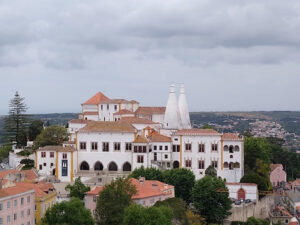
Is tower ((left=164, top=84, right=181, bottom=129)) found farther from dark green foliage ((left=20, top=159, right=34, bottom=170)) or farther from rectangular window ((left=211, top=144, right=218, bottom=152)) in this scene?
dark green foliage ((left=20, top=159, right=34, bottom=170))

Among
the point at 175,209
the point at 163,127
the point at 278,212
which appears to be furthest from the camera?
the point at 163,127

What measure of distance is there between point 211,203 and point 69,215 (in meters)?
16.4

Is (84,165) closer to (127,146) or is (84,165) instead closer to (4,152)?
(127,146)

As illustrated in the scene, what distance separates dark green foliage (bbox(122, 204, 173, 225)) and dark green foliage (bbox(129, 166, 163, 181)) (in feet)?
52.2

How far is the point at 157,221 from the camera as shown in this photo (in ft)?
135

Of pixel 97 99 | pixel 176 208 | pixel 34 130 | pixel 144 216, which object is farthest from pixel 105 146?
pixel 144 216

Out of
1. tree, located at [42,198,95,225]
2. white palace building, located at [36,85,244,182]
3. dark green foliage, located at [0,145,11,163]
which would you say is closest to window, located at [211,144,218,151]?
white palace building, located at [36,85,244,182]

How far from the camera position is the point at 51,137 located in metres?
71.4

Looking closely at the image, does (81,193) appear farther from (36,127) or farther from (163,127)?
(36,127)

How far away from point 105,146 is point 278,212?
22176 mm

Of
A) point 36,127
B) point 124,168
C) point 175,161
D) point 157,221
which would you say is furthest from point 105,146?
point 157,221

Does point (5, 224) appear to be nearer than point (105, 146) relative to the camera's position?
Yes

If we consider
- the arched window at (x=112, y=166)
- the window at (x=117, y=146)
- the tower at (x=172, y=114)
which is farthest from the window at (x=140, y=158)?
the tower at (x=172, y=114)

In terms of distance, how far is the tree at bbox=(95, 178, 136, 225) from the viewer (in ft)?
146
